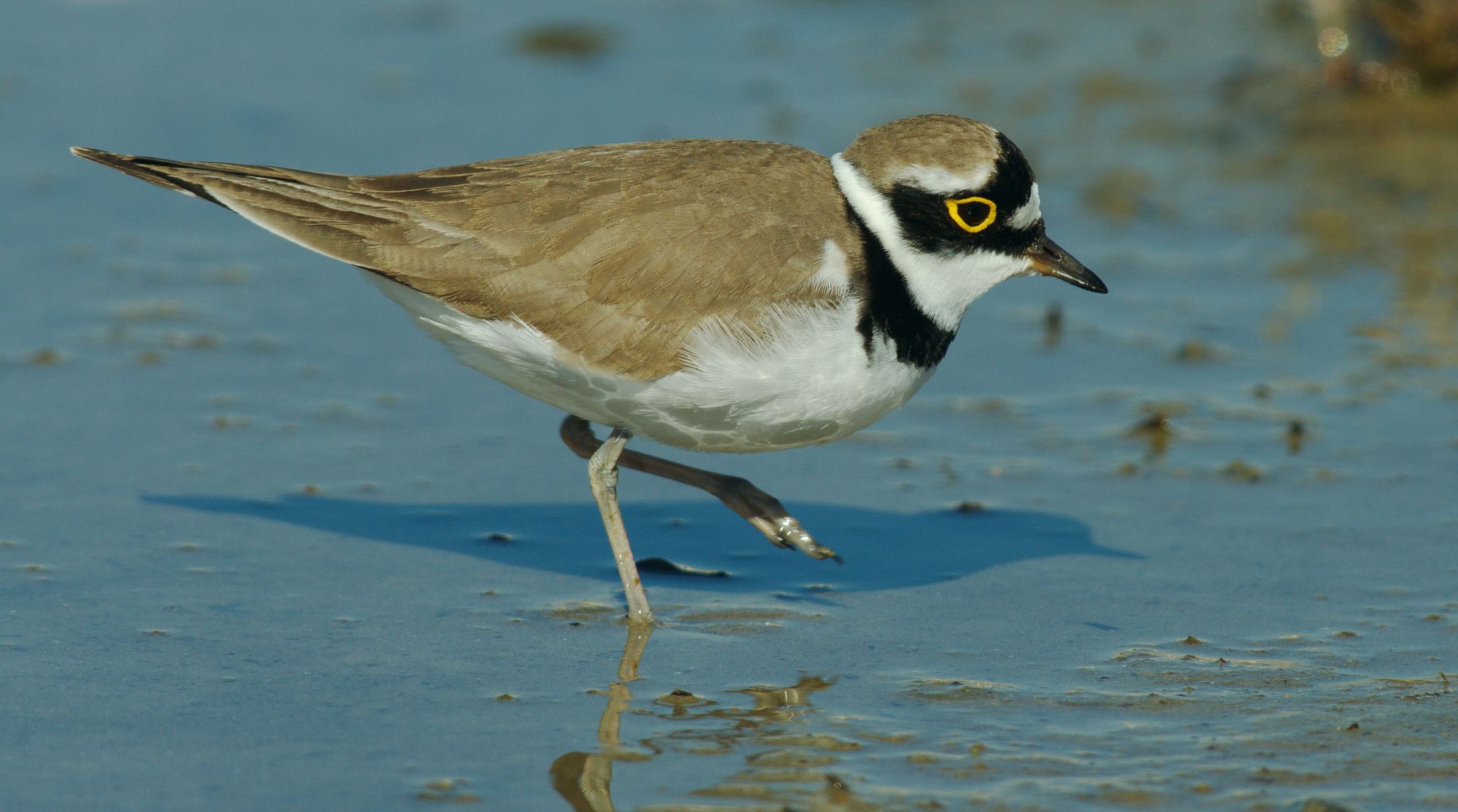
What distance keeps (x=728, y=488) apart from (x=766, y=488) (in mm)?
711

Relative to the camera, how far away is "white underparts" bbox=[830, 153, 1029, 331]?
6020 millimetres

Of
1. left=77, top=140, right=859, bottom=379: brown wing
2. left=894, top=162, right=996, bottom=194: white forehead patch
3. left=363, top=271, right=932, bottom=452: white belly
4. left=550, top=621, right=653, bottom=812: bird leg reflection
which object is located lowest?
left=550, top=621, right=653, bottom=812: bird leg reflection

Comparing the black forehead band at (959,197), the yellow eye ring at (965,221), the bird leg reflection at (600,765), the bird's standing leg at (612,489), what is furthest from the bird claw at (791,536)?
the yellow eye ring at (965,221)

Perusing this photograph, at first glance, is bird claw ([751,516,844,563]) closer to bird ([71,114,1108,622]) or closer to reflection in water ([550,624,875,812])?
bird ([71,114,1108,622])

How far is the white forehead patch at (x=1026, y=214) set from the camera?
610 centimetres

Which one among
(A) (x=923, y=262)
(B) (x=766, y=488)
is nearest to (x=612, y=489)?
(B) (x=766, y=488)

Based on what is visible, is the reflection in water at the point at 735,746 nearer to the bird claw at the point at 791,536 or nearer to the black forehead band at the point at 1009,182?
the bird claw at the point at 791,536

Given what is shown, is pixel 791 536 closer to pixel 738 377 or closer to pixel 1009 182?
pixel 738 377

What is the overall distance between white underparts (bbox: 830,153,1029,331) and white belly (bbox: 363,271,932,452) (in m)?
0.25

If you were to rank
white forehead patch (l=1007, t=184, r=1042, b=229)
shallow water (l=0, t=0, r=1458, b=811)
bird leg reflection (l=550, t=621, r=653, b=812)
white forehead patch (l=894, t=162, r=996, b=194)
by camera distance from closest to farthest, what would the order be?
1. bird leg reflection (l=550, t=621, r=653, b=812)
2. shallow water (l=0, t=0, r=1458, b=811)
3. white forehead patch (l=894, t=162, r=996, b=194)
4. white forehead patch (l=1007, t=184, r=1042, b=229)

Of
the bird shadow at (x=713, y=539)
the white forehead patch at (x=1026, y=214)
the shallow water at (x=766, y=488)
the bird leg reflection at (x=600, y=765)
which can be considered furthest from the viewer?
the bird shadow at (x=713, y=539)

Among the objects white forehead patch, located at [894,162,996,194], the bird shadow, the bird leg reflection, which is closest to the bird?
white forehead patch, located at [894,162,996,194]

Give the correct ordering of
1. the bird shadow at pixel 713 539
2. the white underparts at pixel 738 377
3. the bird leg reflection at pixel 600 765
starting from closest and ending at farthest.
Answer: the bird leg reflection at pixel 600 765 < the white underparts at pixel 738 377 < the bird shadow at pixel 713 539

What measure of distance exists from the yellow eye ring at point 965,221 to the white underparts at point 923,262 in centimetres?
10
